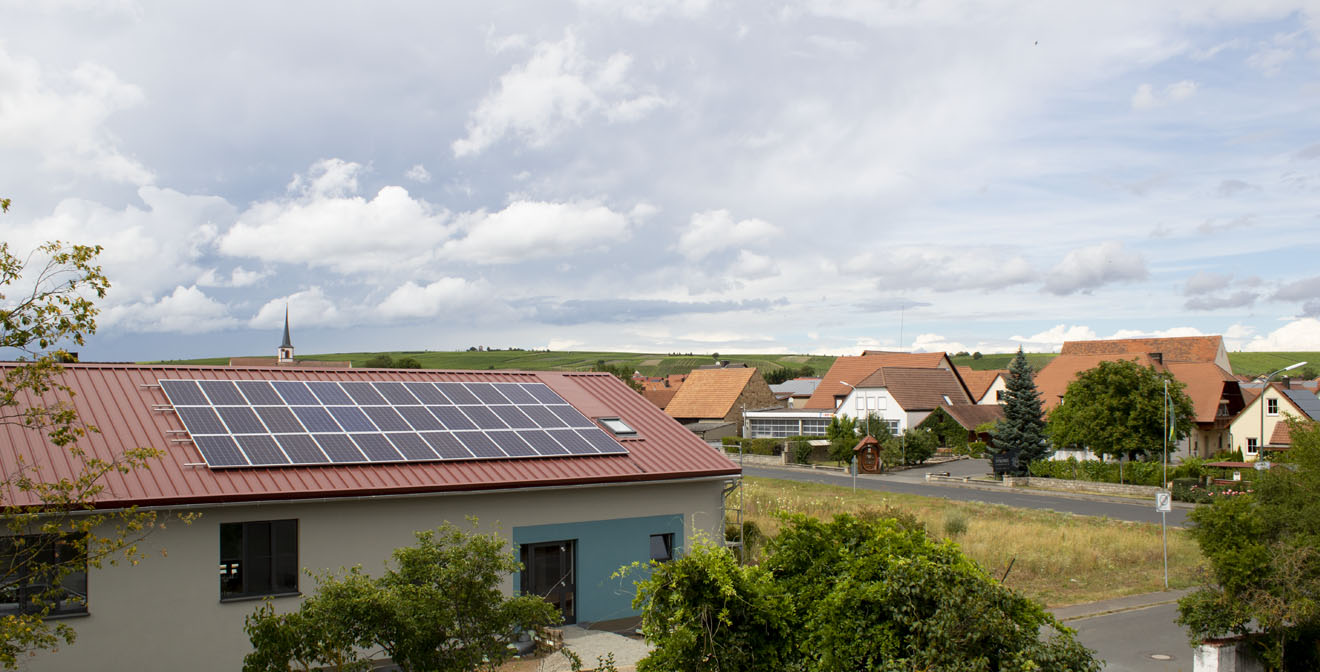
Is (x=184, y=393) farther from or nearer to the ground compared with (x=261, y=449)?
farther from the ground

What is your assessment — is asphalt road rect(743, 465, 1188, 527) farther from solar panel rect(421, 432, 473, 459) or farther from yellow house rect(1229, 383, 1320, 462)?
solar panel rect(421, 432, 473, 459)

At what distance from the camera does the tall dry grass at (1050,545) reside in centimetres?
2294

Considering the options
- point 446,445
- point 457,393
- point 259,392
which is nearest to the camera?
point 446,445

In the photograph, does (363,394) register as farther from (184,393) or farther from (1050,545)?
(1050,545)

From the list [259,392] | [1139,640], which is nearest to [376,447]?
[259,392]

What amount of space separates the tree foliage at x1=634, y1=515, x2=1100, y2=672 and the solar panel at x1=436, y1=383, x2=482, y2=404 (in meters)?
10.7

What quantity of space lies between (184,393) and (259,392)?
136 cm

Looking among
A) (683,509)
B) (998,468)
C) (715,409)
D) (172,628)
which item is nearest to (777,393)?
(715,409)

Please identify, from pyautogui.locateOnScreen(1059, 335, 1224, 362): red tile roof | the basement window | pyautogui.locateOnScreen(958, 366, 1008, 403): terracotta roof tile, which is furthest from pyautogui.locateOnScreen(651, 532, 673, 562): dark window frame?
pyautogui.locateOnScreen(1059, 335, 1224, 362): red tile roof

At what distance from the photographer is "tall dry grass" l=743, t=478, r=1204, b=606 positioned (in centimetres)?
2294

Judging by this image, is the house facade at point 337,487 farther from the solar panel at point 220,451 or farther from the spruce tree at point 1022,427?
the spruce tree at point 1022,427

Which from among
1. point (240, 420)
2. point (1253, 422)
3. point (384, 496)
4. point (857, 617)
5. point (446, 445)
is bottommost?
point (857, 617)

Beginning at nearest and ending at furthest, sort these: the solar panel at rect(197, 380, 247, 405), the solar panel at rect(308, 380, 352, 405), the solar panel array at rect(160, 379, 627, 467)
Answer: the solar panel array at rect(160, 379, 627, 467), the solar panel at rect(197, 380, 247, 405), the solar panel at rect(308, 380, 352, 405)

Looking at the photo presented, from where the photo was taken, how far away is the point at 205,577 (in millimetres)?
14125
